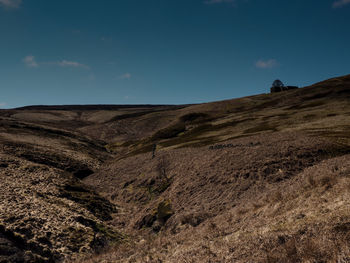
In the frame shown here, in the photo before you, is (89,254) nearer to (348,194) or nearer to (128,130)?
(348,194)

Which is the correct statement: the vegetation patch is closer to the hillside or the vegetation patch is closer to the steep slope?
the hillside

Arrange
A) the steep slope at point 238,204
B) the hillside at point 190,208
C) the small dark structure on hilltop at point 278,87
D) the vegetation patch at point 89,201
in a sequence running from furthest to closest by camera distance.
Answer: the small dark structure on hilltop at point 278,87
the vegetation patch at point 89,201
the hillside at point 190,208
the steep slope at point 238,204

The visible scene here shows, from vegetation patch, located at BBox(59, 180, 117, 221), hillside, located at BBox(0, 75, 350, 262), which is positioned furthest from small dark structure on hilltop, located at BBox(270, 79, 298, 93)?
vegetation patch, located at BBox(59, 180, 117, 221)

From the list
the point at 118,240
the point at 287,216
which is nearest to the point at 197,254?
the point at 287,216

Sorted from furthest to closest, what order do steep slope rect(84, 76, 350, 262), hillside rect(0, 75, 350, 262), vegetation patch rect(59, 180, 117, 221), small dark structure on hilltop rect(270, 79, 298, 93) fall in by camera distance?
small dark structure on hilltop rect(270, 79, 298, 93) → vegetation patch rect(59, 180, 117, 221) → hillside rect(0, 75, 350, 262) → steep slope rect(84, 76, 350, 262)

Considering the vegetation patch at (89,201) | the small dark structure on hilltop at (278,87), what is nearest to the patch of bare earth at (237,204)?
the vegetation patch at (89,201)

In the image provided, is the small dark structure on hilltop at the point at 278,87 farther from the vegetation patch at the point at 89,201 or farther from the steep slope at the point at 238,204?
the vegetation patch at the point at 89,201

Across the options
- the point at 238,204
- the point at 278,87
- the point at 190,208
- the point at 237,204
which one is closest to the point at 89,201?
the point at 190,208

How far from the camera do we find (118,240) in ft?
77.7

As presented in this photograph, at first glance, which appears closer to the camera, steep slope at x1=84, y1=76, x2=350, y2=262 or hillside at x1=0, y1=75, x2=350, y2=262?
steep slope at x1=84, y1=76, x2=350, y2=262

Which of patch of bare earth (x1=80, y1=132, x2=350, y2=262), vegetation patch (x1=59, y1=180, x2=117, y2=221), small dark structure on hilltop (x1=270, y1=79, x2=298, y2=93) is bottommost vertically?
vegetation patch (x1=59, y1=180, x2=117, y2=221)

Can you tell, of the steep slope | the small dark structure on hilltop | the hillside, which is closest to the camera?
the steep slope

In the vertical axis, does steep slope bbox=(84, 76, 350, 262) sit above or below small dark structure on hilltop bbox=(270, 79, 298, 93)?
below

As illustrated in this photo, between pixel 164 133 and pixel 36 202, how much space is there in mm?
65867
